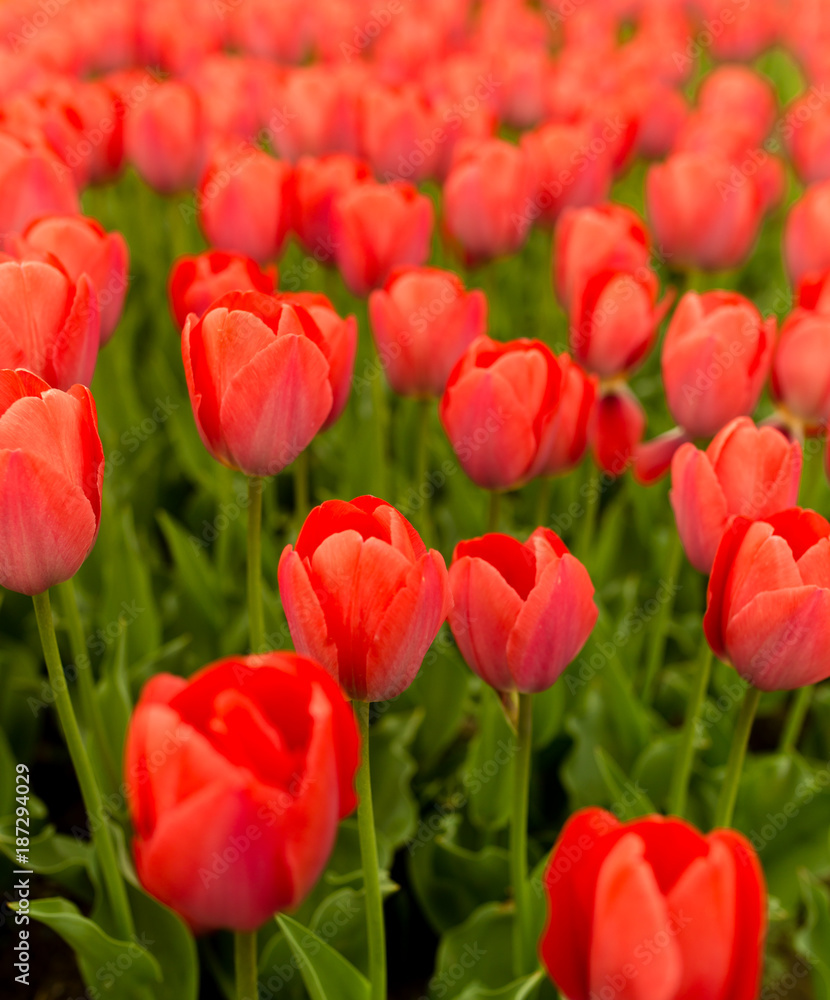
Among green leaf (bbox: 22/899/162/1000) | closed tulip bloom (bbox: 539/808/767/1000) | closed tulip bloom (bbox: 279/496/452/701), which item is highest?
closed tulip bloom (bbox: 279/496/452/701)

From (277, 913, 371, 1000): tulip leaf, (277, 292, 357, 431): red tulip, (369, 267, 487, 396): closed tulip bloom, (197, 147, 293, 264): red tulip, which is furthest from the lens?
(197, 147, 293, 264): red tulip

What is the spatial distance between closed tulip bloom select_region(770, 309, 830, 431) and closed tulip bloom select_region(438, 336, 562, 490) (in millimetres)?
350

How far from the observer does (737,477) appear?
90cm

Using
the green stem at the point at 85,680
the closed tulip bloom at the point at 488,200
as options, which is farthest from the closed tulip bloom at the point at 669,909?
the closed tulip bloom at the point at 488,200

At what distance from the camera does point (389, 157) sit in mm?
2154

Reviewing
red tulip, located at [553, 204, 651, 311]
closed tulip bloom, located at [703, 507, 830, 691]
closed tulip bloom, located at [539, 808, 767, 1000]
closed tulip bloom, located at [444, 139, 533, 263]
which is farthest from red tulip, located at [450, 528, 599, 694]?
closed tulip bloom, located at [444, 139, 533, 263]

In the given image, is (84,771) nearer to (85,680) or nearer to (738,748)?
(85,680)

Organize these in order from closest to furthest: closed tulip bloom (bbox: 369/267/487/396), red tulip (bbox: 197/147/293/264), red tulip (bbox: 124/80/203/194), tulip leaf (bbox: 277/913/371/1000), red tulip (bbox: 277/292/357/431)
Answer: tulip leaf (bbox: 277/913/371/1000), red tulip (bbox: 277/292/357/431), closed tulip bloom (bbox: 369/267/487/396), red tulip (bbox: 197/147/293/264), red tulip (bbox: 124/80/203/194)

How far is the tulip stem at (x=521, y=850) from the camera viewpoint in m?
0.90

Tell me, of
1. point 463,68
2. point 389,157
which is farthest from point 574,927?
point 463,68

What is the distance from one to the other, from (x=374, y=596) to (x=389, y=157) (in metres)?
1.66

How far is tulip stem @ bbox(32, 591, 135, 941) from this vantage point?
0.83 m

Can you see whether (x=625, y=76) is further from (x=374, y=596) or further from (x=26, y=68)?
(x=374, y=596)

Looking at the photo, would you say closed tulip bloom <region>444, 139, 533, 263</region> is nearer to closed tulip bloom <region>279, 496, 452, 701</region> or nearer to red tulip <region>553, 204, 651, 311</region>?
red tulip <region>553, 204, 651, 311</region>
